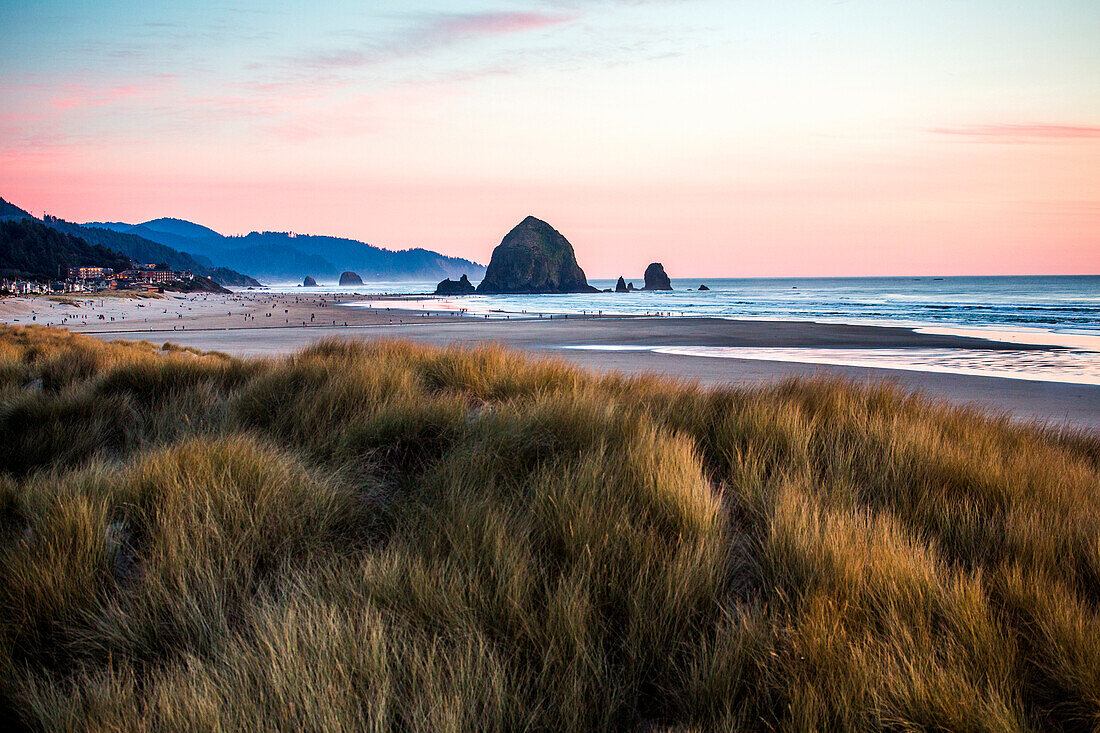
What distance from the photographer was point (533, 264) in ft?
529

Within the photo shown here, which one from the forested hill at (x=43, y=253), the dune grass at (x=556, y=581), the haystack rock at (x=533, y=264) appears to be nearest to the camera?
the dune grass at (x=556, y=581)

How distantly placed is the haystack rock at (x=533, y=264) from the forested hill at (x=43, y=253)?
81628 mm

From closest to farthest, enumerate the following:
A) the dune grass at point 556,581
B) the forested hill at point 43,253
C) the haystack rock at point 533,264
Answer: the dune grass at point 556,581 → the forested hill at point 43,253 → the haystack rock at point 533,264

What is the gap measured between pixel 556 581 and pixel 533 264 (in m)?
161

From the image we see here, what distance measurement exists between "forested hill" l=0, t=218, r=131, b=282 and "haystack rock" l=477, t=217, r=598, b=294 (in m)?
81.6

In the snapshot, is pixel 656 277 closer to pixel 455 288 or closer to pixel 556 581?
pixel 455 288

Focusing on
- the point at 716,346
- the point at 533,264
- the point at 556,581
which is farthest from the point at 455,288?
the point at 556,581

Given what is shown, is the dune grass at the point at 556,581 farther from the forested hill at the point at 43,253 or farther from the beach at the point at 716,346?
the forested hill at the point at 43,253

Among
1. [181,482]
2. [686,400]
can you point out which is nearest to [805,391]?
[686,400]

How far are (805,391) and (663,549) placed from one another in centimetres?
365

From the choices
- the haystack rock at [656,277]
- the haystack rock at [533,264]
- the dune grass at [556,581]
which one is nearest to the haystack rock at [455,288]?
the haystack rock at [533,264]

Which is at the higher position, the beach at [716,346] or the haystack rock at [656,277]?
the haystack rock at [656,277]

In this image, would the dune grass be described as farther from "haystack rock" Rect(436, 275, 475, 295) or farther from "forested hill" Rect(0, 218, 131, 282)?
"haystack rock" Rect(436, 275, 475, 295)

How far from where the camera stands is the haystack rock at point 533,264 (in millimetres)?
161125
